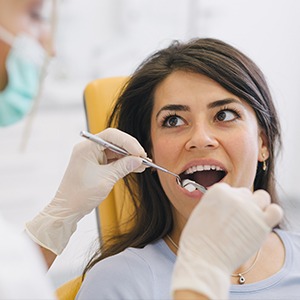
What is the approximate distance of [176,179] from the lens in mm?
1444

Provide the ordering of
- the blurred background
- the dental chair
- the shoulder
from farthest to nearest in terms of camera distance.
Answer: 1. the blurred background
2. the dental chair
3. the shoulder

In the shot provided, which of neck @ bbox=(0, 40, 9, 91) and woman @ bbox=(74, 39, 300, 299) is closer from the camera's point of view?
woman @ bbox=(74, 39, 300, 299)

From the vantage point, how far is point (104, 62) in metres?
3.07

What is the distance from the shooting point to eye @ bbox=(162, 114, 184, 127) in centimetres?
147

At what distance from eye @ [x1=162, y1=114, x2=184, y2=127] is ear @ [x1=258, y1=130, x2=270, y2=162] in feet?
0.82

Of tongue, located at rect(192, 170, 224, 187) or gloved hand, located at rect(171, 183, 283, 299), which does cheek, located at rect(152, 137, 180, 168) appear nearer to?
tongue, located at rect(192, 170, 224, 187)

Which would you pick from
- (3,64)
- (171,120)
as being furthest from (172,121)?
(3,64)

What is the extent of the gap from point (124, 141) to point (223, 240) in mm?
489

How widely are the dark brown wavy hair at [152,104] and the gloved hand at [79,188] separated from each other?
0.54 ft

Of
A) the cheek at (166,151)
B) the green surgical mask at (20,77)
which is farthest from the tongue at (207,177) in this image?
the green surgical mask at (20,77)

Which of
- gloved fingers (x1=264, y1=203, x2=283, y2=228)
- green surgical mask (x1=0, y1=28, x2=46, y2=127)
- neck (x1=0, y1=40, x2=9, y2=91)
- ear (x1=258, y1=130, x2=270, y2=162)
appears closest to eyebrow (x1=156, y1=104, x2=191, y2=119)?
ear (x1=258, y1=130, x2=270, y2=162)

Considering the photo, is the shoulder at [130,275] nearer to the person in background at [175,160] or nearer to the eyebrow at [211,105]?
the person in background at [175,160]

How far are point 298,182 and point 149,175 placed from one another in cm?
182

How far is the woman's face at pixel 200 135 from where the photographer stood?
142 centimetres
